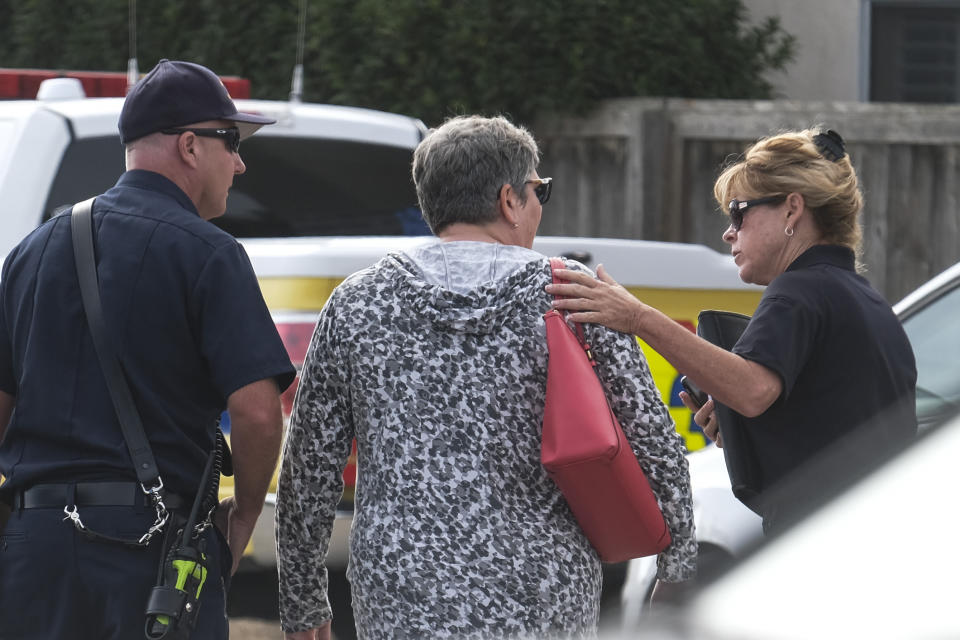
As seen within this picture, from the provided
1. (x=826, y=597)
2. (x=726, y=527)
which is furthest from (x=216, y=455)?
(x=726, y=527)

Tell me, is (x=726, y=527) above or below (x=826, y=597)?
below

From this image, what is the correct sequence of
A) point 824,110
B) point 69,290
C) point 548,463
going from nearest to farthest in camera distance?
point 548,463 → point 69,290 → point 824,110

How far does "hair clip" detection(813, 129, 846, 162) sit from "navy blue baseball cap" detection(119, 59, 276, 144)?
126 cm

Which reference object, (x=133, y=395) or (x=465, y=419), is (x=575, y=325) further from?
(x=133, y=395)

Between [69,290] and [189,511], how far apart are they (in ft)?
1.63

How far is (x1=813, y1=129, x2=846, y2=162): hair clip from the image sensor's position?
309 centimetres

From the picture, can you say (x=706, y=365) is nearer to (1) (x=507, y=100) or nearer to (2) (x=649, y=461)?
(2) (x=649, y=461)

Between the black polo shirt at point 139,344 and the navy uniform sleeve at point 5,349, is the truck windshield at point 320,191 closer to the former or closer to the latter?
Answer: the navy uniform sleeve at point 5,349

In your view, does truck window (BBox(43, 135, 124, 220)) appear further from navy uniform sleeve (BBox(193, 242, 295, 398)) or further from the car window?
the car window

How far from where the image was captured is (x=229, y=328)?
2857mm

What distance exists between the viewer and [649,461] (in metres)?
2.78

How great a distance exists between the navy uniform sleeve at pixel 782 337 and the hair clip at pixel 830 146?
1.15ft

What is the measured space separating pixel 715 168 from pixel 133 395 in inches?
241

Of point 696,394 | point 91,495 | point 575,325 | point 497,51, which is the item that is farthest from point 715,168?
point 91,495
